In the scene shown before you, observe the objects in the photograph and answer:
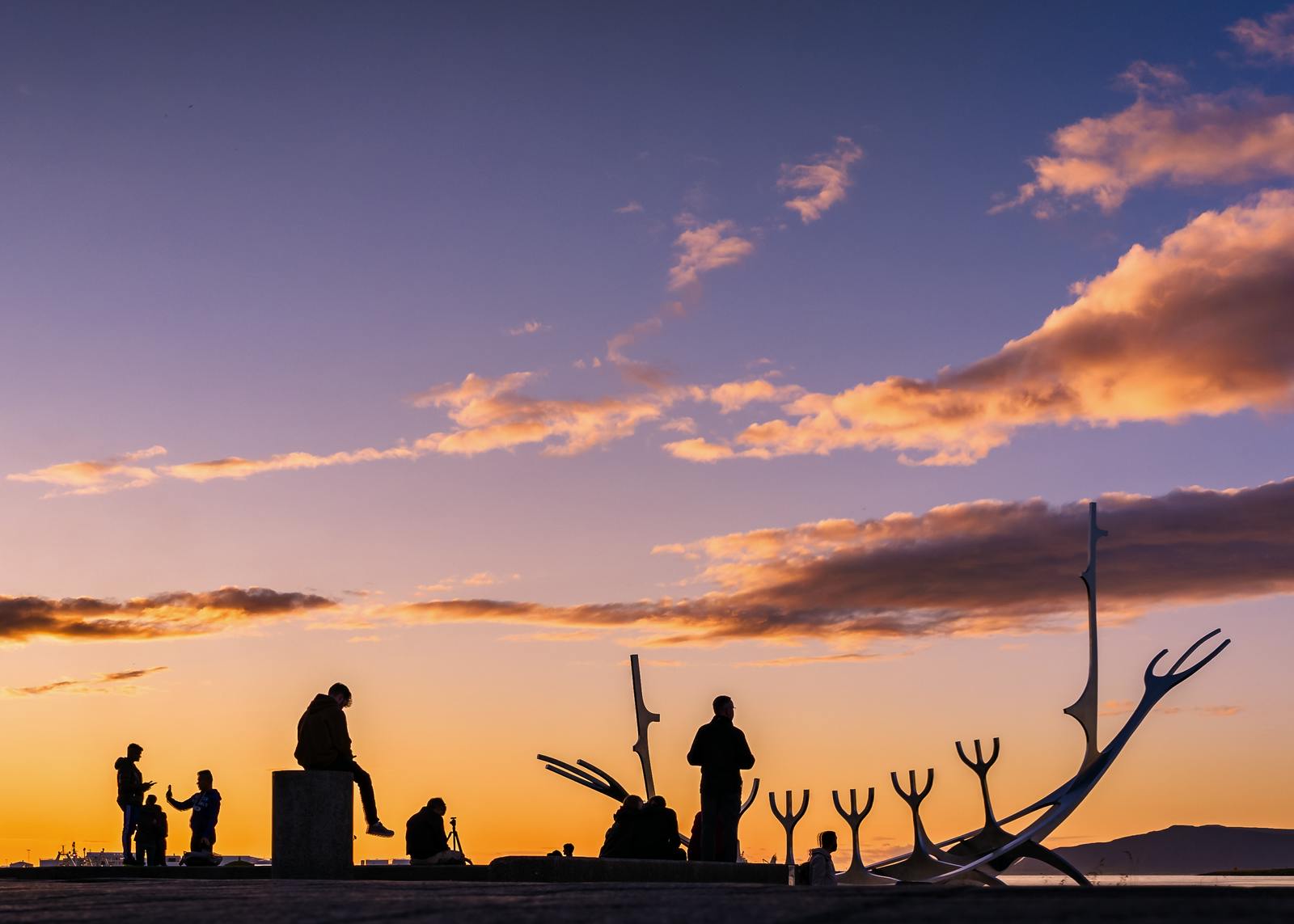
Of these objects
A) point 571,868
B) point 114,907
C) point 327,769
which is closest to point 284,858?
point 327,769

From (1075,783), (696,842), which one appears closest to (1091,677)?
(1075,783)

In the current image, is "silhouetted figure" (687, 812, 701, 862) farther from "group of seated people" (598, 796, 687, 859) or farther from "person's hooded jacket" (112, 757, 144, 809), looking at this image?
"person's hooded jacket" (112, 757, 144, 809)

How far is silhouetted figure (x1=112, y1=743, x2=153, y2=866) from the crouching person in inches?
17.0

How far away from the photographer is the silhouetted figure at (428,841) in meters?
16.8

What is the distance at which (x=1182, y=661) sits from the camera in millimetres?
28703

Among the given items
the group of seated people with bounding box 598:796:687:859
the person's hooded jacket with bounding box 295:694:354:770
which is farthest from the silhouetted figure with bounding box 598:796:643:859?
the person's hooded jacket with bounding box 295:694:354:770

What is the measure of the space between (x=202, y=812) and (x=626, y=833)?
8.50 meters

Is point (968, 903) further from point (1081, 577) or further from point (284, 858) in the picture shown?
point (1081, 577)

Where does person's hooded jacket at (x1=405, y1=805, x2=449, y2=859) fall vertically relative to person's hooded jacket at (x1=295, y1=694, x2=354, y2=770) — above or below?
below

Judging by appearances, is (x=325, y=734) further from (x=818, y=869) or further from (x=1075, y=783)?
(x=1075, y=783)

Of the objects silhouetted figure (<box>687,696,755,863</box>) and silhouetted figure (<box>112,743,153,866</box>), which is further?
silhouetted figure (<box>112,743,153,866</box>)

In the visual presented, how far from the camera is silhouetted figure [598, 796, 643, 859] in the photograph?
1689 centimetres

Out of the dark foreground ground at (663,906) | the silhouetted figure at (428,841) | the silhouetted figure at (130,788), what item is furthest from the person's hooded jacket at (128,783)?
the dark foreground ground at (663,906)

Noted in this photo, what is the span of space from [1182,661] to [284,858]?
19356 millimetres
